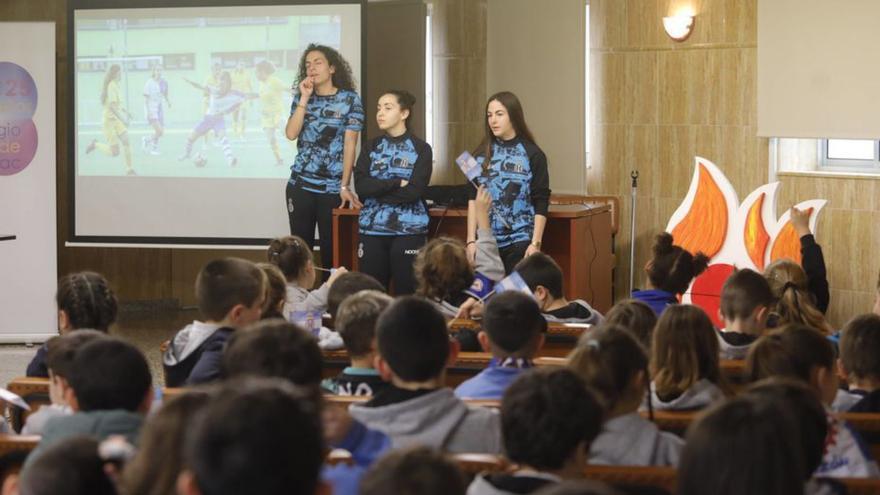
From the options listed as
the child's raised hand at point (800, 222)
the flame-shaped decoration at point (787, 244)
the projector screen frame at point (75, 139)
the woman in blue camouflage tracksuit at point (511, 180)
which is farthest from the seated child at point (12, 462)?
the projector screen frame at point (75, 139)

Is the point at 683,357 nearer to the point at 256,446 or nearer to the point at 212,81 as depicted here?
the point at 256,446

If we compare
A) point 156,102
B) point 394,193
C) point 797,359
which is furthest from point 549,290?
point 156,102

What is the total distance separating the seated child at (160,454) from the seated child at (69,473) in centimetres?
4

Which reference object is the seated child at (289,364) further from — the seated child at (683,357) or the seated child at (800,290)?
the seated child at (800,290)

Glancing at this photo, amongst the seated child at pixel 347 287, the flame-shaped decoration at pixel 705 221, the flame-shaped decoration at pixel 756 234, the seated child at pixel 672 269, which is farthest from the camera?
the flame-shaped decoration at pixel 705 221

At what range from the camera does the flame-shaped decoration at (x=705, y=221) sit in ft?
24.4

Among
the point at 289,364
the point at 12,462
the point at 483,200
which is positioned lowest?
the point at 12,462

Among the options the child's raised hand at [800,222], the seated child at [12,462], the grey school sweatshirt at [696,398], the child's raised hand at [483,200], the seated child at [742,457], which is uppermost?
the child's raised hand at [483,200]

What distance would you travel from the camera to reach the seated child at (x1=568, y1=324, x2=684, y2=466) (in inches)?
109

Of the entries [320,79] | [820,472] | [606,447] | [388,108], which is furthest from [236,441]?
[320,79]

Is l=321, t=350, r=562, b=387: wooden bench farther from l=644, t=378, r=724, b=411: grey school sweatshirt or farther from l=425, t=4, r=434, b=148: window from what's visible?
l=425, t=4, r=434, b=148: window

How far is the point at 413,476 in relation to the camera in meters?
1.73

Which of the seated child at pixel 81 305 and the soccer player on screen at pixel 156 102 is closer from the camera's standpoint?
the seated child at pixel 81 305

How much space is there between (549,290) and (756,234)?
2.52 meters
